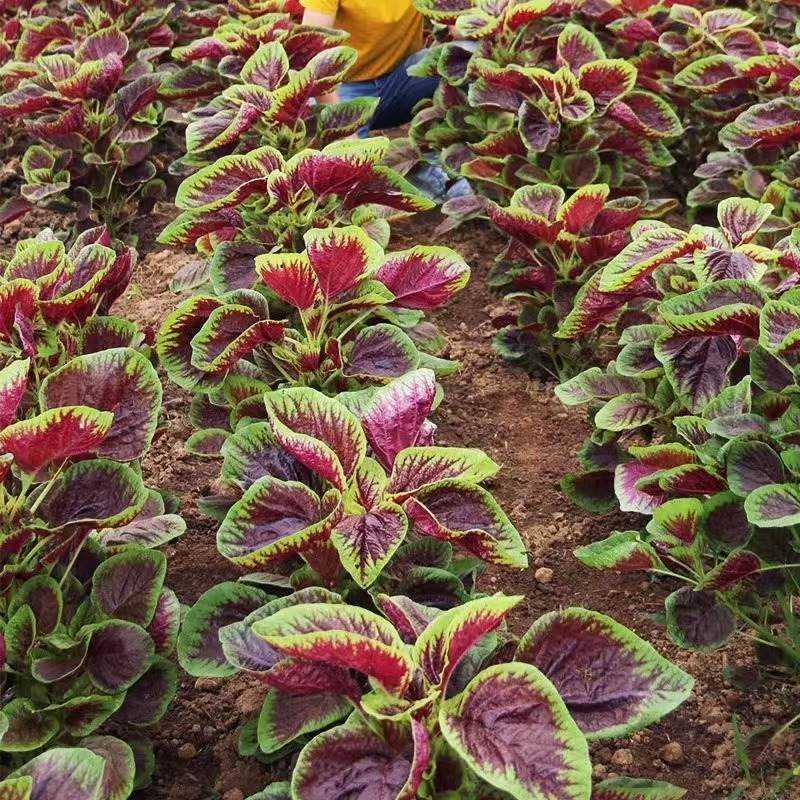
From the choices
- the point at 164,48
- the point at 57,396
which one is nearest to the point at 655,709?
the point at 57,396

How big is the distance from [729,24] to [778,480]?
7.99 feet

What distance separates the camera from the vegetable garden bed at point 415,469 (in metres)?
1.28

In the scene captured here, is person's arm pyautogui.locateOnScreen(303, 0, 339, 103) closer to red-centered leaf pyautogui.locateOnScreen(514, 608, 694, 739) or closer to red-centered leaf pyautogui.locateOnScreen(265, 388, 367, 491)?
red-centered leaf pyautogui.locateOnScreen(265, 388, 367, 491)

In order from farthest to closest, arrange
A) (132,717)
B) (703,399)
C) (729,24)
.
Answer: (729,24) → (703,399) → (132,717)

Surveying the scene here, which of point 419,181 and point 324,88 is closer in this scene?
point 324,88

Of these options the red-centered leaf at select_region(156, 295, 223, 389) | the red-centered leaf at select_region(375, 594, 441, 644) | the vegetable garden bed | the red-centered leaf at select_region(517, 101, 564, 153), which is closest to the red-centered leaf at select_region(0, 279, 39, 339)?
the vegetable garden bed

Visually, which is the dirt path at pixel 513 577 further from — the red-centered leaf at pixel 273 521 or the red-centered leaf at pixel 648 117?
the red-centered leaf at pixel 648 117

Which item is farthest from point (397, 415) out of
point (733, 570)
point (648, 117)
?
point (648, 117)

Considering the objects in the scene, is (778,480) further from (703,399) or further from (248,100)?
(248,100)

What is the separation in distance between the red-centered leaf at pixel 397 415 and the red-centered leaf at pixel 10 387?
482 mm

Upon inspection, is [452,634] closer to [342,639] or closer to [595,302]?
[342,639]

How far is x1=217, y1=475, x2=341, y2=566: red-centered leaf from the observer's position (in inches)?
56.3

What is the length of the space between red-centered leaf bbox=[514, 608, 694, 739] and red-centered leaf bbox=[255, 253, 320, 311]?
79 centimetres

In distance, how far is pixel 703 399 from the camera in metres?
1.90
